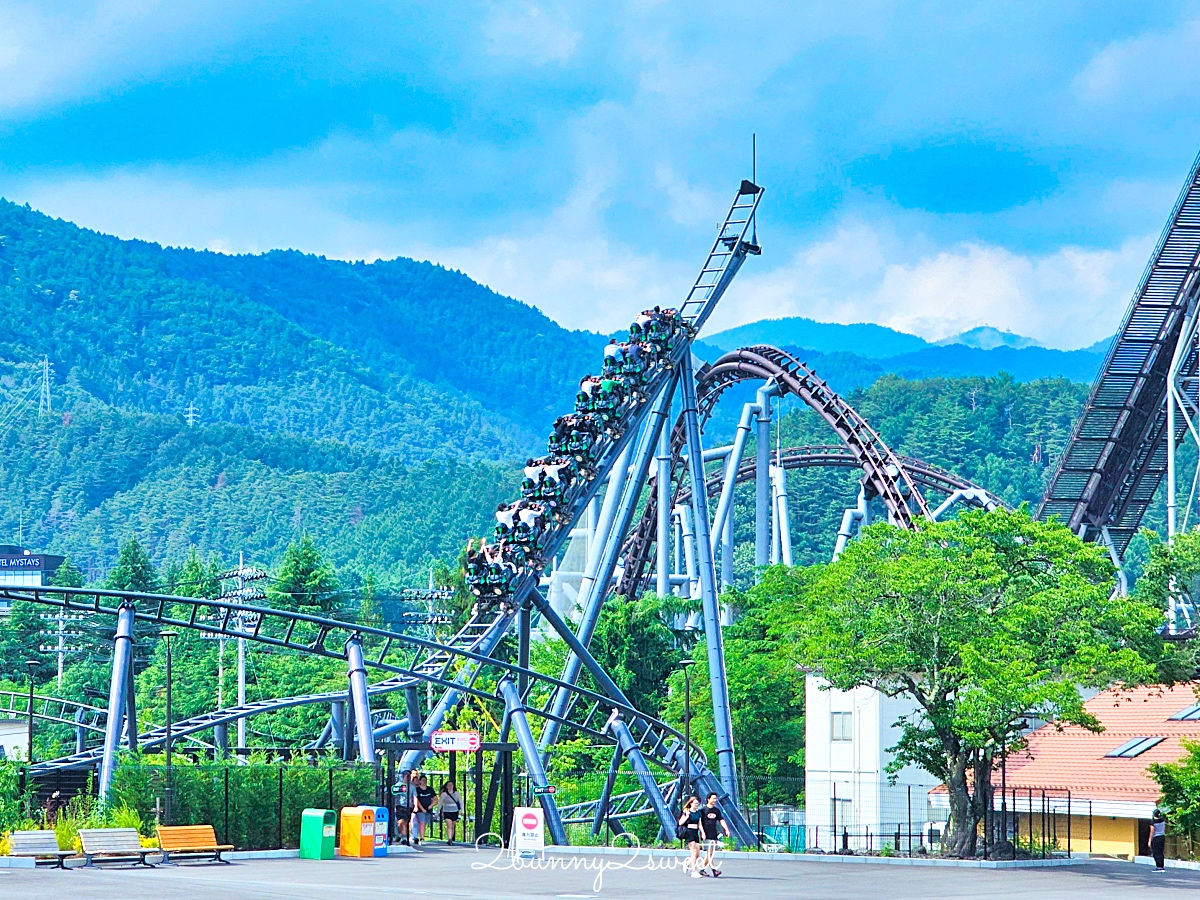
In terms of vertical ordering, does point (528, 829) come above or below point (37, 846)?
above

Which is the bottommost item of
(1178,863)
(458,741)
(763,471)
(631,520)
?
(1178,863)

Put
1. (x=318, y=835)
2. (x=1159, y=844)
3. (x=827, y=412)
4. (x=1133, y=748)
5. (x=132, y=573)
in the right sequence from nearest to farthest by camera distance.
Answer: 1. (x=318, y=835)
2. (x=1159, y=844)
3. (x=1133, y=748)
4. (x=827, y=412)
5. (x=132, y=573)

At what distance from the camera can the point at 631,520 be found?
4978cm

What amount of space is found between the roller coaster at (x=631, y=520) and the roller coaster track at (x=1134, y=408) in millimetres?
62

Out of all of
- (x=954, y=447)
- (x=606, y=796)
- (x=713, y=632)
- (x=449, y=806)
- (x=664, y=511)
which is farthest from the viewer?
(x=954, y=447)

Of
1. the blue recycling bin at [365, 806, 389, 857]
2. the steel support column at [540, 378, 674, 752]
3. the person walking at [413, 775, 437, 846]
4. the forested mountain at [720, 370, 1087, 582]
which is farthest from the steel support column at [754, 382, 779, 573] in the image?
the forested mountain at [720, 370, 1087, 582]

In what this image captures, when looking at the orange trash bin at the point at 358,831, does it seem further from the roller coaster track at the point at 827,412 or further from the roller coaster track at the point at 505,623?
the roller coaster track at the point at 827,412

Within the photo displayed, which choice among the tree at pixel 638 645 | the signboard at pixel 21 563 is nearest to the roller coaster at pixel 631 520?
the tree at pixel 638 645

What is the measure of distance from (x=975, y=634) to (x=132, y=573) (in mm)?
90035

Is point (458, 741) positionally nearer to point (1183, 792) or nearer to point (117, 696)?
point (117, 696)

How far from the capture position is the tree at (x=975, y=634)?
112 feet

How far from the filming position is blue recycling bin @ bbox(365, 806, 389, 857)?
30.6 meters

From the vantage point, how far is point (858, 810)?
169ft

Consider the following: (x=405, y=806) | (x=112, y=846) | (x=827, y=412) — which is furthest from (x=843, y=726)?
(x=112, y=846)
